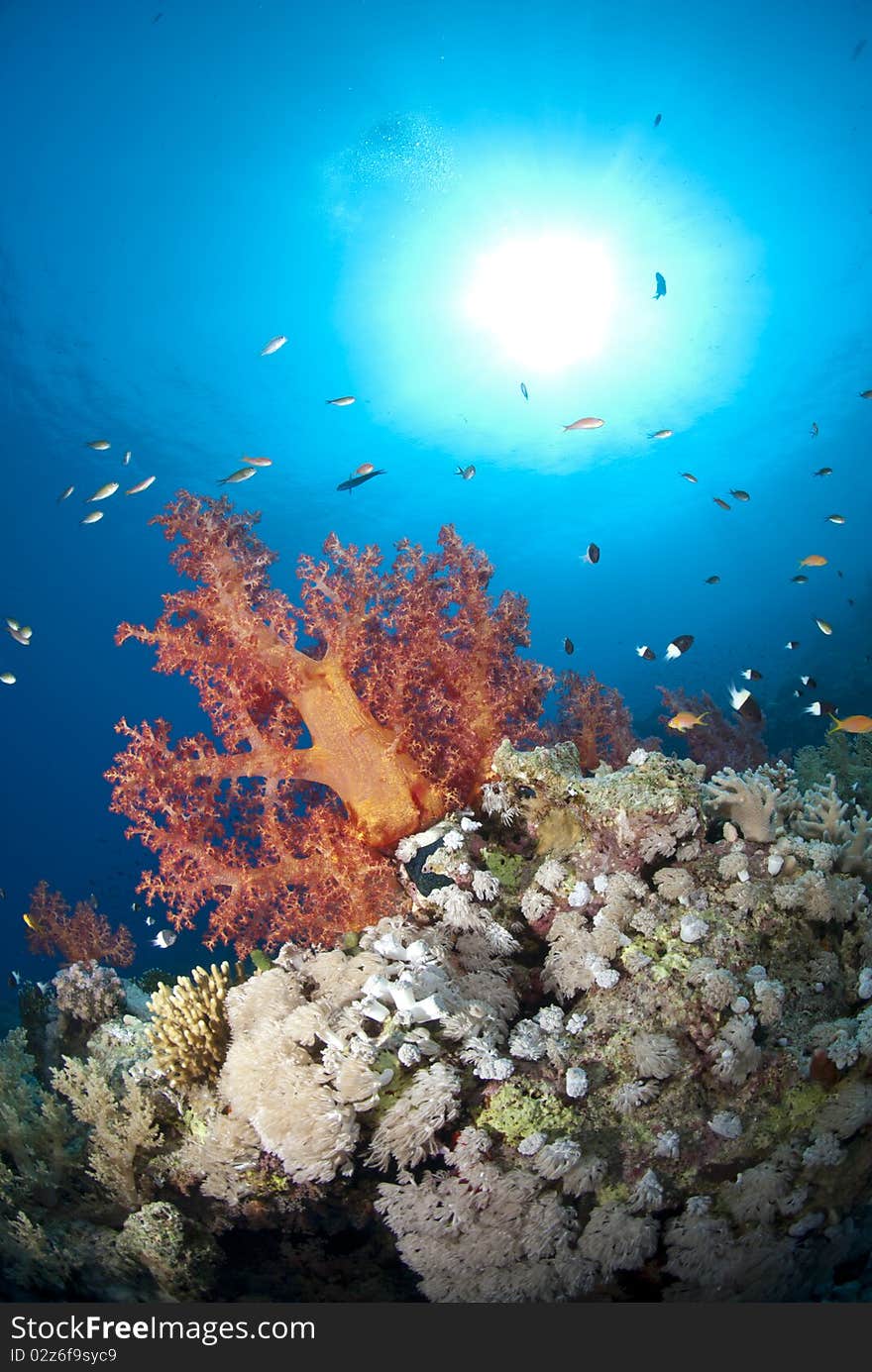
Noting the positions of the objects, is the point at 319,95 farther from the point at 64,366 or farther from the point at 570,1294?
the point at 570,1294

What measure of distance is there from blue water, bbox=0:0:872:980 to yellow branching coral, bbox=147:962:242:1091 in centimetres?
2357

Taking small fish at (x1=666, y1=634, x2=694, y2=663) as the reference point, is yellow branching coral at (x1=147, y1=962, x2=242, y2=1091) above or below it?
below

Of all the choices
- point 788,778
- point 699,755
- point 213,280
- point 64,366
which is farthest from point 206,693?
point 64,366

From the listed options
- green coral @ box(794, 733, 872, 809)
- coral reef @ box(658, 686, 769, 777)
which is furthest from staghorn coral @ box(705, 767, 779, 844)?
coral reef @ box(658, 686, 769, 777)

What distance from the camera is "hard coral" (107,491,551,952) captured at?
5.57 m

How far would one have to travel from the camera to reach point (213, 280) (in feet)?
101

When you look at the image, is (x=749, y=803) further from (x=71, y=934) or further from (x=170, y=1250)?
(x=71, y=934)

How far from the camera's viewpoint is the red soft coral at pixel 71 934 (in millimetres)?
8133

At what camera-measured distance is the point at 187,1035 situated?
4.25 m

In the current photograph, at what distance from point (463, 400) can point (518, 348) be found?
6.10 metres

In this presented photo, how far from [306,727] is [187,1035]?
2.87 m

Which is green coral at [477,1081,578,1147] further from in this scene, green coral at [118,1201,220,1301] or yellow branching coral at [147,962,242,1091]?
yellow branching coral at [147,962,242,1091]

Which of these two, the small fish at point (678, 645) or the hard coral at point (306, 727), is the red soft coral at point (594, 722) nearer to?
the hard coral at point (306, 727)

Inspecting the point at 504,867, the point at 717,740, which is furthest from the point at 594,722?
the point at 717,740
